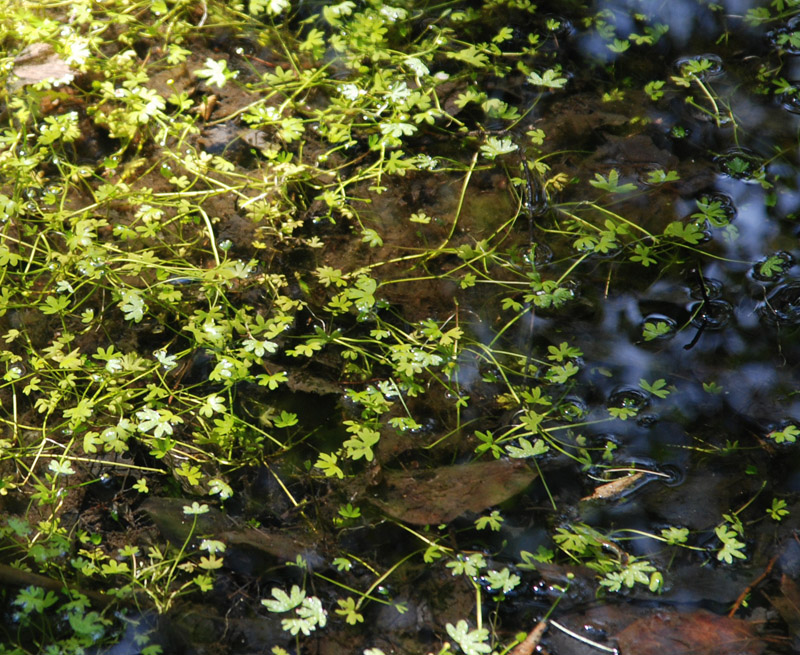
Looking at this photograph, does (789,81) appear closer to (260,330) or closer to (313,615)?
(260,330)

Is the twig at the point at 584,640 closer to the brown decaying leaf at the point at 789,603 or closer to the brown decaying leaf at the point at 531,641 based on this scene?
the brown decaying leaf at the point at 531,641

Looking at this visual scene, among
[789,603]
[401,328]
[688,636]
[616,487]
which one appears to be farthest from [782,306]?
[401,328]

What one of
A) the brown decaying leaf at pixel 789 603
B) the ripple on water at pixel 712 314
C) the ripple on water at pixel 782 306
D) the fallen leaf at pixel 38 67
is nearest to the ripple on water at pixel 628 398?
the ripple on water at pixel 712 314

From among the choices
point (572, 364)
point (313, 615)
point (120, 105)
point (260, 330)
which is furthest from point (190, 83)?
point (313, 615)

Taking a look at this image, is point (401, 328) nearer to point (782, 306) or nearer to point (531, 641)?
point (531, 641)

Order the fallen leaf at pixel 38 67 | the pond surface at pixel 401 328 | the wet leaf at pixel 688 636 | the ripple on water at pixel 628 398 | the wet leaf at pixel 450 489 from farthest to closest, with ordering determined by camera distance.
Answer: the fallen leaf at pixel 38 67, the ripple on water at pixel 628 398, the wet leaf at pixel 450 489, the pond surface at pixel 401 328, the wet leaf at pixel 688 636
